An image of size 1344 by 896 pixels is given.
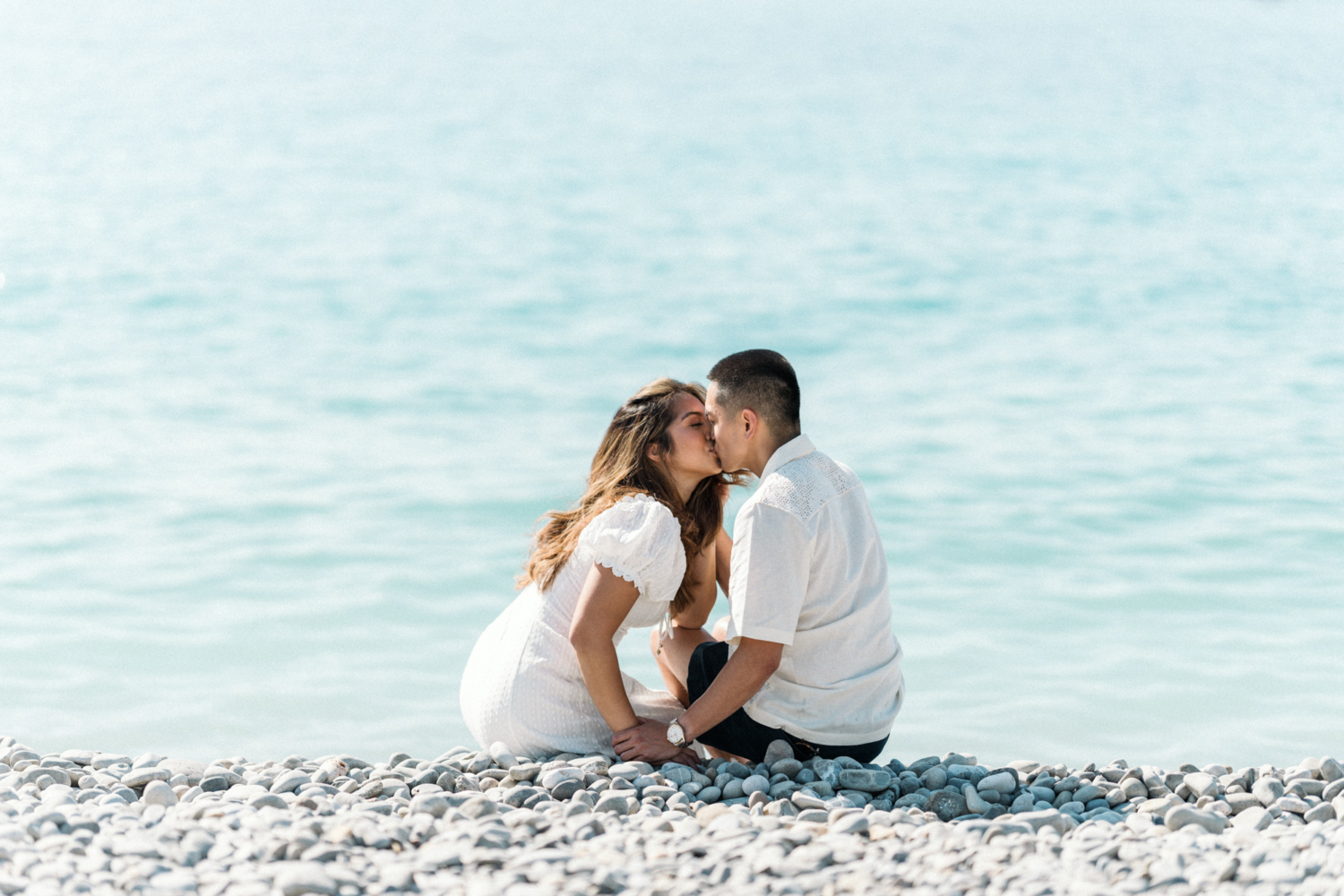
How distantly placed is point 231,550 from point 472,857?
7492 mm

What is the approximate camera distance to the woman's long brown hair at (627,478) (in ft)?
13.7

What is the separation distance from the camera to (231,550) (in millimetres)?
9742

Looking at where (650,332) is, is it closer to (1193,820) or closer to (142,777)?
(142,777)

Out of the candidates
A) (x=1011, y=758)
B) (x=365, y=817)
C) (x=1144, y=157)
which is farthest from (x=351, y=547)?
(x=1144, y=157)

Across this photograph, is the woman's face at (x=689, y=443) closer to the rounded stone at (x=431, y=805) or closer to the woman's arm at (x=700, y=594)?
the woman's arm at (x=700, y=594)

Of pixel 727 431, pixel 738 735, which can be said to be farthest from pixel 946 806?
pixel 727 431

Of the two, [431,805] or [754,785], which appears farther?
[754,785]

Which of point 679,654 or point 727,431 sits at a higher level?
point 727,431

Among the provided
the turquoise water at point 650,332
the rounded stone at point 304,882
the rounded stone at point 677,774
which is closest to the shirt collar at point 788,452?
the rounded stone at point 677,774

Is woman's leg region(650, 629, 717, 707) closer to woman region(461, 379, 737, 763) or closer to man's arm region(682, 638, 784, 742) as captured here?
woman region(461, 379, 737, 763)

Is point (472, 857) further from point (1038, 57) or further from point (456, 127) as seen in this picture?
point (1038, 57)

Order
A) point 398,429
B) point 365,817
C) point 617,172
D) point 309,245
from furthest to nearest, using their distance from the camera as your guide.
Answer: point 617,172 → point 309,245 → point 398,429 → point 365,817

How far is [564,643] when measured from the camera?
13.5 ft

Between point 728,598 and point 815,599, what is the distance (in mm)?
276
